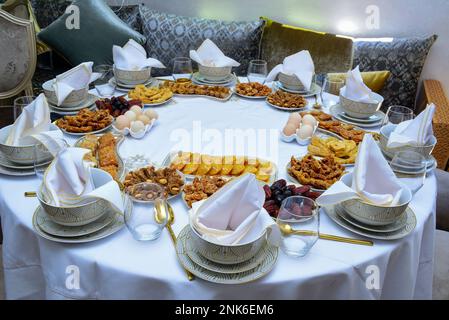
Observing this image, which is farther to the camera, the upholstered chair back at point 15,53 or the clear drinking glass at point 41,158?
the upholstered chair back at point 15,53

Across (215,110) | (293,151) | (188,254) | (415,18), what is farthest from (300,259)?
(415,18)

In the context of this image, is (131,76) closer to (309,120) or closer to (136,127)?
(136,127)

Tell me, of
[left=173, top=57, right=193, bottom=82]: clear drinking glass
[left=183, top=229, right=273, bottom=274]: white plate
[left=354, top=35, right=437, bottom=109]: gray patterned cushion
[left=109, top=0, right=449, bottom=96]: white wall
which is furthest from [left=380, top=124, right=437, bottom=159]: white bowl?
[left=109, top=0, right=449, bottom=96]: white wall

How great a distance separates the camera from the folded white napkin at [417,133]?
4.82ft

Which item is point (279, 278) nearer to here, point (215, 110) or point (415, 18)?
point (215, 110)

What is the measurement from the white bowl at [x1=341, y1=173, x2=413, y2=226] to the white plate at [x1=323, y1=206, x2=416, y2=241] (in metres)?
0.03

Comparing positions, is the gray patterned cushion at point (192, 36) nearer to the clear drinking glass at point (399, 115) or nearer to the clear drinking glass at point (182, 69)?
the clear drinking glass at point (182, 69)

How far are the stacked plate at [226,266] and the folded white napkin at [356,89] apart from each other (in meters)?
0.98

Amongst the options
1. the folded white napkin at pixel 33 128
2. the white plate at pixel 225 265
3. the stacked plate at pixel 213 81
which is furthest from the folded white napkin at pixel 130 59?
the white plate at pixel 225 265

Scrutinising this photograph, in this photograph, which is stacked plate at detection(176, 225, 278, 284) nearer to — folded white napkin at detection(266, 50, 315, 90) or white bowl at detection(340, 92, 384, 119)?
white bowl at detection(340, 92, 384, 119)

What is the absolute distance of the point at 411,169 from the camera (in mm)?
1322

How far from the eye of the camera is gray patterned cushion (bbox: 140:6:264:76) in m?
3.00

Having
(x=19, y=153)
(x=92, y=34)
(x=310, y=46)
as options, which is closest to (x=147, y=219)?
(x=19, y=153)

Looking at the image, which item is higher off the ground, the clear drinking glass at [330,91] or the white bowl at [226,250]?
the clear drinking glass at [330,91]
